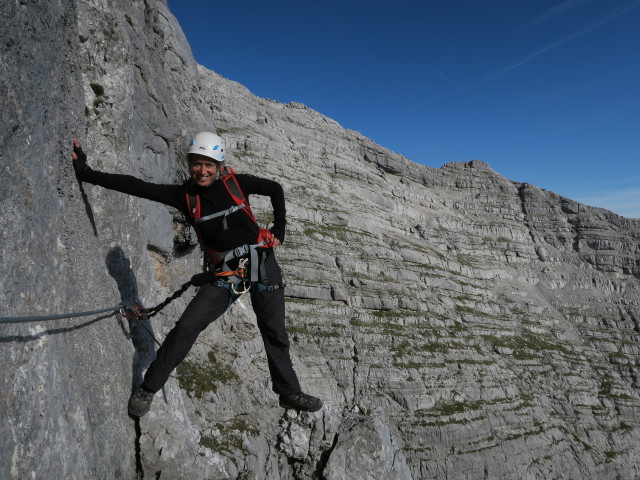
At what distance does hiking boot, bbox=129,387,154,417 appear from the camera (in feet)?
22.4

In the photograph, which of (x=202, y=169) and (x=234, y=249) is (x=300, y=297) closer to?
(x=234, y=249)

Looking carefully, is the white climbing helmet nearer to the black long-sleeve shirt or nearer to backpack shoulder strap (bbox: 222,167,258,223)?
backpack shoulder strap (bbox: 222,167,258,223)

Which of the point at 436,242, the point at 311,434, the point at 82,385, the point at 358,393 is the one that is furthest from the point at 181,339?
the point at 436,242

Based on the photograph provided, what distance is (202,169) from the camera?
6.80 m

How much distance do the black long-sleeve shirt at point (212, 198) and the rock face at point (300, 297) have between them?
730 mm

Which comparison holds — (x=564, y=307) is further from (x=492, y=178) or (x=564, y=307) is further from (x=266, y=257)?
(x=266, y=257)

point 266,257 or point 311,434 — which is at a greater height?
point 266,257

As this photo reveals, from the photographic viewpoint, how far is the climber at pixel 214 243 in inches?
264

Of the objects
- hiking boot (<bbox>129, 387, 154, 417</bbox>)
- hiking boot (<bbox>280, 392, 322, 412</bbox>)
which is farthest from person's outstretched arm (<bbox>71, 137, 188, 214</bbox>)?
hiking boot (<bbox>280, 392, 322, 412</bbox>)

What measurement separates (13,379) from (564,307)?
154 metres

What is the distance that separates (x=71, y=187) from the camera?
19.5 ft

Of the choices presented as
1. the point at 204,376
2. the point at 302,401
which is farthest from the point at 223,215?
the point at 204,376

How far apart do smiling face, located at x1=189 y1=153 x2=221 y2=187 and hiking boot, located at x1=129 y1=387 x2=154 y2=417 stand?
372 cm

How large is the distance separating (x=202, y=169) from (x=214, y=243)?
1.37m
